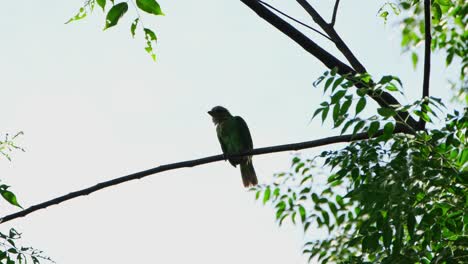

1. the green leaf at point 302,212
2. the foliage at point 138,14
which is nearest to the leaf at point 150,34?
the foliage at point 138,14

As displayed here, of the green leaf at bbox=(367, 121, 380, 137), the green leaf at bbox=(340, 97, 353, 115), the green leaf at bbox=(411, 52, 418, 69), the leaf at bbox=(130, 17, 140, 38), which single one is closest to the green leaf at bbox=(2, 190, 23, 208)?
the leaf at bbox=(130, 17, 140, 38)

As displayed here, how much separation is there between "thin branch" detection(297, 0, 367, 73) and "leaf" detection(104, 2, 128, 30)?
6.02 ft

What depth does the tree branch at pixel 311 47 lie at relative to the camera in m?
4.04

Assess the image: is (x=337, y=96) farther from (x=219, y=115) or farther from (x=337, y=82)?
(x=219, y=115)

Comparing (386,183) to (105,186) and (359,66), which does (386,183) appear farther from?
(105,186)

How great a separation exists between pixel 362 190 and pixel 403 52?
260 centimetres

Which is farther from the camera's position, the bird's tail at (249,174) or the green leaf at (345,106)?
the bird's tail at (249,174)

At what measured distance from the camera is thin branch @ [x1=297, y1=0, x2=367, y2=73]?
445cm

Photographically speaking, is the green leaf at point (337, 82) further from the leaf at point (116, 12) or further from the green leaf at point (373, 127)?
the leaf at point (116, 12)

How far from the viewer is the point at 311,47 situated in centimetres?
418

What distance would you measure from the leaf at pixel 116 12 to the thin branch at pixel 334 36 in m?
1.84

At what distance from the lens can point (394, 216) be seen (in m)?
3.23

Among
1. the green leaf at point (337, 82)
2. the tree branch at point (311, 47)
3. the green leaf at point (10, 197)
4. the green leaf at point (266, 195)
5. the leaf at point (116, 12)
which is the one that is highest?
the tree branch at point (311, 47)

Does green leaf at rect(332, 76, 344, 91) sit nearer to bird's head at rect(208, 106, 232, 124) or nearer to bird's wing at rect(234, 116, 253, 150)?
bird's wing at rect(234, 116, 253, 150)
